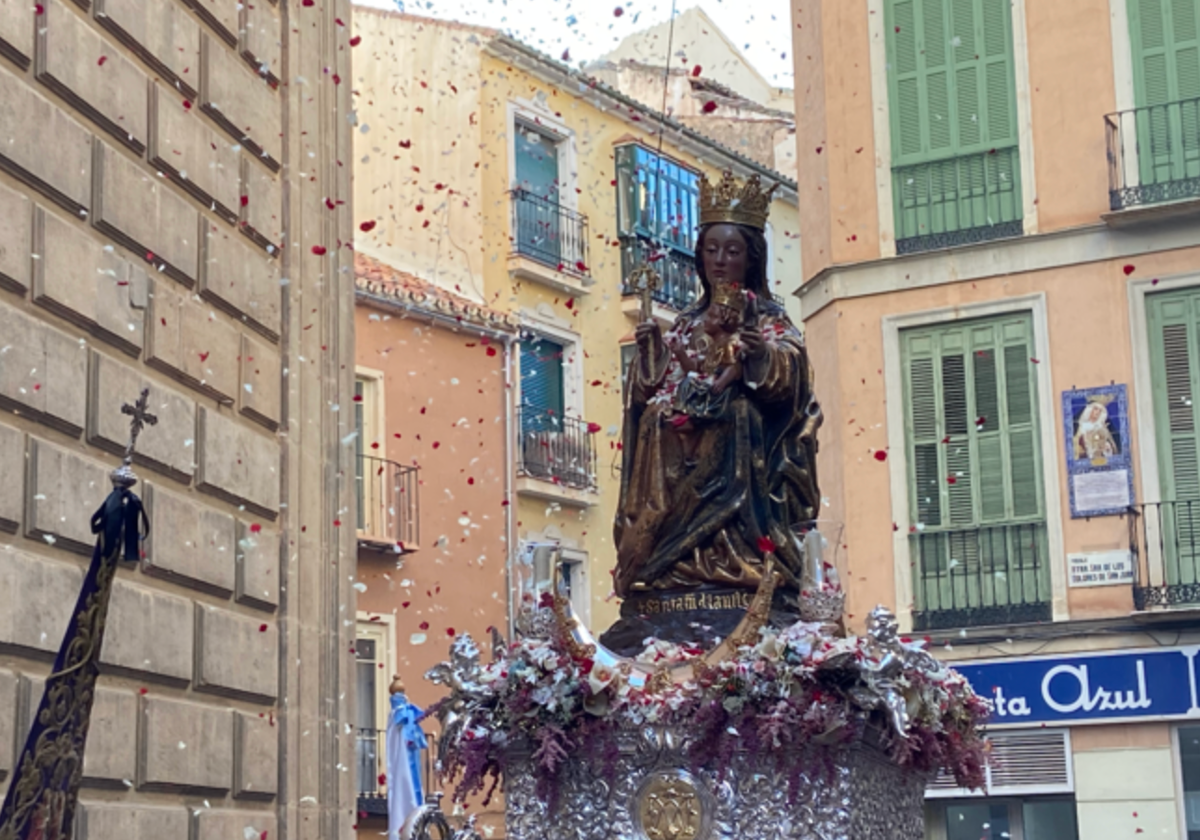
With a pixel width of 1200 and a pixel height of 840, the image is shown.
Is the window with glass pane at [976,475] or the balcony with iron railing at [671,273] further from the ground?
the balcony with iron railing at [671,273]

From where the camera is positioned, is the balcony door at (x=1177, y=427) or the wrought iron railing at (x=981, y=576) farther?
the wrought iron railing at (x=981, y=576)

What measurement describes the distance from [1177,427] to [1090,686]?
233cm

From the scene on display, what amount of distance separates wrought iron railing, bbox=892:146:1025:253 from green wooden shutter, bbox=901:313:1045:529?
84 cm

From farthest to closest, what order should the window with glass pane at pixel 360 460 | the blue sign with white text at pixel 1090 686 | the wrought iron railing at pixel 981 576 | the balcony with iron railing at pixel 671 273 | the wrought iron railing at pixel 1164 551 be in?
1. the balcony with iron railing at pixel 671 273
2. the window with glass pane at pixel 360 460
3. the wrought iron railing at pixel 981 576
4. the wrought iron railing at pixel 1164 551
5. the blue sign with white text at pixel 1090 686

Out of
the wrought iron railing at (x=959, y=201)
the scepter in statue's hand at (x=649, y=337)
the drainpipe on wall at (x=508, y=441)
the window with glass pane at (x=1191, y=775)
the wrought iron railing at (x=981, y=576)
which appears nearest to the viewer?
the scepter in statue's hand at (x=649, y=337)

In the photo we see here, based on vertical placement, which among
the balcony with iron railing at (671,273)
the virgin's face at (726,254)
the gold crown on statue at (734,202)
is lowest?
the virgin's face at (726,254)

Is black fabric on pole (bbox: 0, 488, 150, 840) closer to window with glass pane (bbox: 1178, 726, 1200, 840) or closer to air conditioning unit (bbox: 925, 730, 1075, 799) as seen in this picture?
air conditioning unit (bbox: 925, 730, 1075, 799)

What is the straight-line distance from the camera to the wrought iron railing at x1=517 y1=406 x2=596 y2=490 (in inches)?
965

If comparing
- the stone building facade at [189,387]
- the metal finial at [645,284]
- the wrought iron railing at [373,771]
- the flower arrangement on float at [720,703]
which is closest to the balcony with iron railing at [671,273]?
the wrought iron railing at [373,771]

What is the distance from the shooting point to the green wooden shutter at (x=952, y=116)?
65.2 ft

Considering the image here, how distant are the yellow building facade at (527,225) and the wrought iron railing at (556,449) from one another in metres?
0.02

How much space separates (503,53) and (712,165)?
417 cm

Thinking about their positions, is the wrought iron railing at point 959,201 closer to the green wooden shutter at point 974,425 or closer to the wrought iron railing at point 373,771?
the green wooden shutter at point 974,425

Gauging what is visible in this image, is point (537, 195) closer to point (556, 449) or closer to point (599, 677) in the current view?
point (556, 449)
